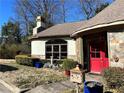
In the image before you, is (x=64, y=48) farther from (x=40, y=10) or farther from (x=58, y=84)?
(x=40, y=10)

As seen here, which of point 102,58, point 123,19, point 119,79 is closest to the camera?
point 119,79

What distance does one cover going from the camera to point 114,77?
1032 centimetres

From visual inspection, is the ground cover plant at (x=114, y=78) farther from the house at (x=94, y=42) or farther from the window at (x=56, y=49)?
the window at (x=56, y=49)

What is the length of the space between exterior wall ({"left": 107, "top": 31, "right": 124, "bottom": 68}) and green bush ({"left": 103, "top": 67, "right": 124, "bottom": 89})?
152 centimetres

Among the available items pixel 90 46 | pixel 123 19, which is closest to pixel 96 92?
pixel 123 19

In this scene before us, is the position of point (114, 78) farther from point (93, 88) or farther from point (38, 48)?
point (38, 48)

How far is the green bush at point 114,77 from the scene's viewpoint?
399 inches

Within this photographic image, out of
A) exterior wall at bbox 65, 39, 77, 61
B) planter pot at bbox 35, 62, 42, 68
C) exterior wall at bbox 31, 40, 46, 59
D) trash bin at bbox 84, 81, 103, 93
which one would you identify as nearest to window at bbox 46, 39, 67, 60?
exterior wall at bbox 65, 39, 77, 61

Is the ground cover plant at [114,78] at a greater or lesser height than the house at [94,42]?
lesser

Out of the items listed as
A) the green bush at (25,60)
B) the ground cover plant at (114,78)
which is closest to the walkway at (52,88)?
the ground cover plant at (114,78)

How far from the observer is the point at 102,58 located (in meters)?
15.5

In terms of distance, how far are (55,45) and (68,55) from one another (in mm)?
1810

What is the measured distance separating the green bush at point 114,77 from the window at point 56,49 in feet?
41.9

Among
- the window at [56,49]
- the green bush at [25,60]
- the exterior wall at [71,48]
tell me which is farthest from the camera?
the window at [56,49]
